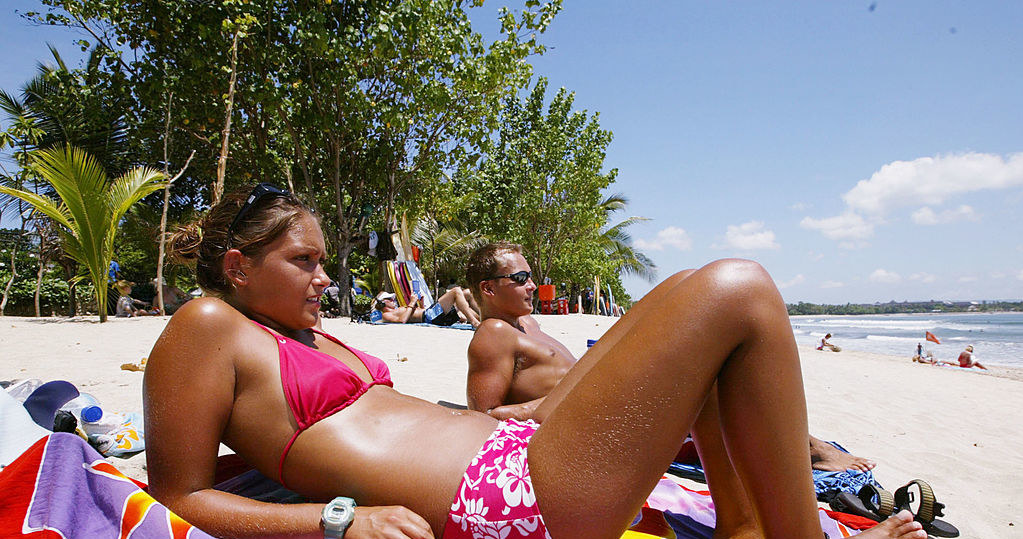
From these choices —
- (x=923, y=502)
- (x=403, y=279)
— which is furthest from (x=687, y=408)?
(x=403, y=279)

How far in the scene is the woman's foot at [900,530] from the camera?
1.60 m

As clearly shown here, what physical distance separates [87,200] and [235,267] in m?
8.56

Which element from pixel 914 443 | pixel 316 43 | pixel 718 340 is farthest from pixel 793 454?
pixel 316 43

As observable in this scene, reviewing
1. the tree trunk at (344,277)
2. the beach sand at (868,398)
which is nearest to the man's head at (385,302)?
the tree trunk at (344,277)

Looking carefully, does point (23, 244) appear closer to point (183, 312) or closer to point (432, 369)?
point (432, 369)

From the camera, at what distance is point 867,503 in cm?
247

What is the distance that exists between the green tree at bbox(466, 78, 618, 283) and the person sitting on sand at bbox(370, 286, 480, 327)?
305 inches

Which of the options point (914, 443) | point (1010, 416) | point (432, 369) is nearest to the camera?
point (914, 443)

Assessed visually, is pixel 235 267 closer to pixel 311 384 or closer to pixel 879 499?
pixel 311 384

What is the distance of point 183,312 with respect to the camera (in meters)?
1.47

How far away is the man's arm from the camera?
2.85m

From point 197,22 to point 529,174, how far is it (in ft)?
37.8

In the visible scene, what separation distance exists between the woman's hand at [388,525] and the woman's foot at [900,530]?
128 cm

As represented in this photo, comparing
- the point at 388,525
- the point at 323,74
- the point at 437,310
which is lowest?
the point at 388,525
